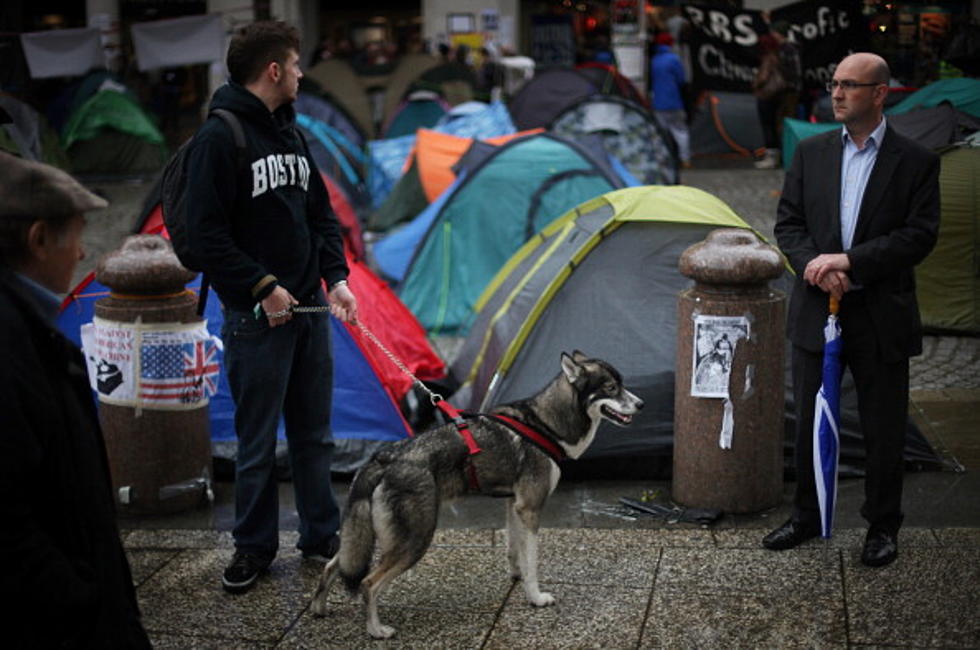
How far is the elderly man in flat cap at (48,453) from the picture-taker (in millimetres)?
2266

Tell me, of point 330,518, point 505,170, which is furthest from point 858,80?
point 505,170

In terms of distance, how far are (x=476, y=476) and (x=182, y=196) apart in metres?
Answer: 1.50

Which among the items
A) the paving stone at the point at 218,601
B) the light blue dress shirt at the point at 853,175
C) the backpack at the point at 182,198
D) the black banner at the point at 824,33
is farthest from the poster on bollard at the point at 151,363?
the black banner at the point at 824,33

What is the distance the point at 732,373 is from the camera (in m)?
5.40

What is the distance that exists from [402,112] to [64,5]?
55.1 ft

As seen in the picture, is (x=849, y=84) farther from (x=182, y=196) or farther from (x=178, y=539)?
(x=178, y=539)

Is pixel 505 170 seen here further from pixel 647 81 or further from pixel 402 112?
pixel 647 81

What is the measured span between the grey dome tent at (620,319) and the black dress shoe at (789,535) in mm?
1206

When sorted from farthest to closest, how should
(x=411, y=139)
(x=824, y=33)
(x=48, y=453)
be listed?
(x=411, y=139) < (x=824, y=33) < (x=48, y=453)

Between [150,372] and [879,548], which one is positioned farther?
[150,372]

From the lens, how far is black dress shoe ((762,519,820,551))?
16.2 ft

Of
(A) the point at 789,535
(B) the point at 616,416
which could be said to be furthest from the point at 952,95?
(B) the point at 616,416

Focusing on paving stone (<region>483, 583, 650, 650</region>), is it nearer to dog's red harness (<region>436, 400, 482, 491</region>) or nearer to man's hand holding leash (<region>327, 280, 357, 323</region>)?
dog's red harness (<region>436, 400, 482, 491</region>)

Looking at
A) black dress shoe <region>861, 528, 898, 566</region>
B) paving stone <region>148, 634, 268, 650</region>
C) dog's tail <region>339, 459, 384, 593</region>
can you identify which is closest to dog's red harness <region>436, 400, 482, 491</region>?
dog's tail <region>339, 459, 384, 593</region>
